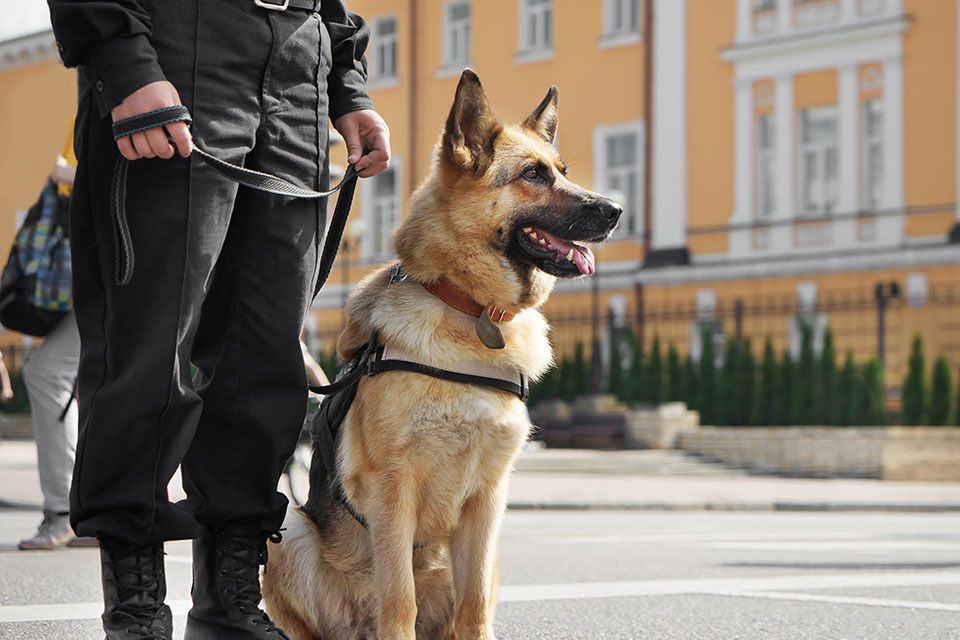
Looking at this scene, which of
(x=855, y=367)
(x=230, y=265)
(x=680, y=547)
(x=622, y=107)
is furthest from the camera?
(x=622, y=107)

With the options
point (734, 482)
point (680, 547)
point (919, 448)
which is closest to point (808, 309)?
point (919, 448)

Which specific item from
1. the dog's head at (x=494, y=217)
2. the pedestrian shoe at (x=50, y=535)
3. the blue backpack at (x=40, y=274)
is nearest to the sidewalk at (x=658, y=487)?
the pedestrian shoe at (x=50, y=535)

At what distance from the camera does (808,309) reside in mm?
24094

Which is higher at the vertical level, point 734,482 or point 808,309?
point 808,309

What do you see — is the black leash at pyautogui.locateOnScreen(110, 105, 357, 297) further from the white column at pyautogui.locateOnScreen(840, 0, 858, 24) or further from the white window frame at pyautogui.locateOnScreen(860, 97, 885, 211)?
the white column at pyautogui.locateOnScreen(840, 0, 858, 24)

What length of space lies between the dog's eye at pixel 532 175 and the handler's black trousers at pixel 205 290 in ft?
2.48

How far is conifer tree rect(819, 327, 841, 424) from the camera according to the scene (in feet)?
69.9

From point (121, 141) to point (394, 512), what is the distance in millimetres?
1182

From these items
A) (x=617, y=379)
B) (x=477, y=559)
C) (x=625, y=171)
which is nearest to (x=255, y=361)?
(x=477, y=559)

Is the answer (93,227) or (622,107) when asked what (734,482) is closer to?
(622,107)

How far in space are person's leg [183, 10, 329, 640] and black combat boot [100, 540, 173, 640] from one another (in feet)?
0.78

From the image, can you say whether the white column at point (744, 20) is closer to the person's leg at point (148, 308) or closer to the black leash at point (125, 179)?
the black leash at point (125, 179)

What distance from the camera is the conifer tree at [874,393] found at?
20.9 meters

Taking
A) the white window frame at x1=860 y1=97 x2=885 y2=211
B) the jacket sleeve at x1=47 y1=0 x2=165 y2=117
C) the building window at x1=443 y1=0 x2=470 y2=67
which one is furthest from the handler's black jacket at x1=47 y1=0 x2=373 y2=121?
the building window at x1=443 y1=0 x2=470 y2=67
